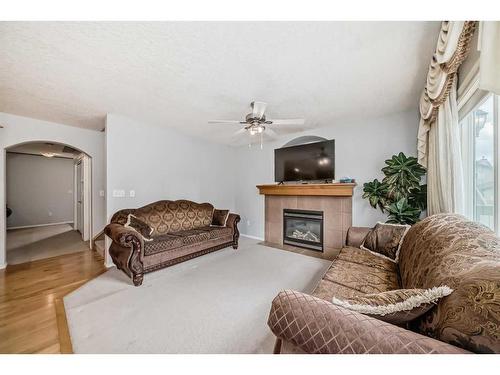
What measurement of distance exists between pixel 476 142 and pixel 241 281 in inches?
114

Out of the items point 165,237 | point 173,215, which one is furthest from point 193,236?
point 173,215

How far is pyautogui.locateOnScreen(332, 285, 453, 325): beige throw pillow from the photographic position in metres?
0.79

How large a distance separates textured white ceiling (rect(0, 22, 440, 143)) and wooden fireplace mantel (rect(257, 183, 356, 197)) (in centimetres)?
125

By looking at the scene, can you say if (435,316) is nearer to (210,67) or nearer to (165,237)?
(210,67)

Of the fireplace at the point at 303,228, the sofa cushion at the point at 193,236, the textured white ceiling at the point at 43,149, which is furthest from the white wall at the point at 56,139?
the fireplace at the point at 303,228

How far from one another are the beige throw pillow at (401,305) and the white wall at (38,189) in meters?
8.90

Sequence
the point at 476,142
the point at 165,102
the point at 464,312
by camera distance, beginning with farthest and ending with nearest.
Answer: the point at 165,102
the point at 476,142
the point at 464,312

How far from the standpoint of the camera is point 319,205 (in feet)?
12.3

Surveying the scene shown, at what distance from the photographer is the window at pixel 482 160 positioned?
1445 millimetres

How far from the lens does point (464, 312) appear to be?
0.65 m

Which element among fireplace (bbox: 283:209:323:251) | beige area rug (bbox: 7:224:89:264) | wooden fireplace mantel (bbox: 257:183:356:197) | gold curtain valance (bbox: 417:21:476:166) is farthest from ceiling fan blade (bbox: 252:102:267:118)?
beige area rug (bbox: 7:224:89:264)

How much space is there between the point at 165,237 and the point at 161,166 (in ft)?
4.93

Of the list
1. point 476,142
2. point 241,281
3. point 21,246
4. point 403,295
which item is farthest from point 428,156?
point 21,246
